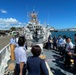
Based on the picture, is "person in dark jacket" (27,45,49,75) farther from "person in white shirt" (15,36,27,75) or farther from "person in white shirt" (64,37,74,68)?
"person in white shirt" (64,37,74,68)

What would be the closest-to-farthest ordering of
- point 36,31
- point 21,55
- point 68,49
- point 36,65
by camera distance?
point 36,65 → point 21,55 → point 68,49 → point 36,31

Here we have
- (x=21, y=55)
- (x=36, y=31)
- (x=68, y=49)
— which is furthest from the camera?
(x=36, y=31)

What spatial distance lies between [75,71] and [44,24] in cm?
1355

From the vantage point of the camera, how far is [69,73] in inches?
267

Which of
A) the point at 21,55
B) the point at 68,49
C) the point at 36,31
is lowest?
the point at 68,49

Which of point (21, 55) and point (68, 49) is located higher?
point (21, 55)

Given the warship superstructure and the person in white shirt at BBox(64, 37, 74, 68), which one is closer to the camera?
the person in white shirt at BBox(64, 37, 74, 68)

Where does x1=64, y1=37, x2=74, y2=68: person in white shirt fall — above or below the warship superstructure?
below

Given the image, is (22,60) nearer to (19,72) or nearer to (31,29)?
(19,72)

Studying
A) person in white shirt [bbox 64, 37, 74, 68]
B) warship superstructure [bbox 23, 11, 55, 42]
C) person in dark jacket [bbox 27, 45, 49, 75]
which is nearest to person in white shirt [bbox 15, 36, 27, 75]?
person in dark jacket [bbox 27, 45, 49, 75]

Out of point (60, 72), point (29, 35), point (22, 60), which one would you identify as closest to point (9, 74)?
point (60, 72)

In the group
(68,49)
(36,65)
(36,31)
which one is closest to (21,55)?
(36,65)

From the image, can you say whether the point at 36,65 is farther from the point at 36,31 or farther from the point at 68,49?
the point at 36,31

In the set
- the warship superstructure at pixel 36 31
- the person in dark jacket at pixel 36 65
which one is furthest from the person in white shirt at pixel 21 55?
the warship superstructure at pixel 36 31
